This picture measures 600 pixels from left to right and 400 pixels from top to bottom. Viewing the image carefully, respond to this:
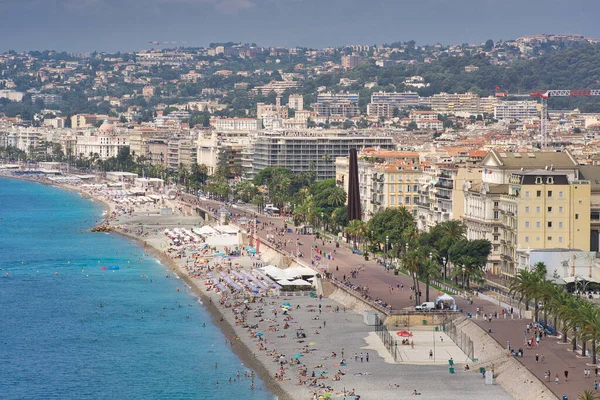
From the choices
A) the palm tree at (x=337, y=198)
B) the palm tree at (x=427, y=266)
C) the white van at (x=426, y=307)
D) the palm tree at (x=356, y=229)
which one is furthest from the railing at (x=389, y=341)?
the palm tree at (x=337, y=198)

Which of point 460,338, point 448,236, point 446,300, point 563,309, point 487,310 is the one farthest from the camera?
point 448,236

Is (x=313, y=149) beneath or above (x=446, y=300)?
above

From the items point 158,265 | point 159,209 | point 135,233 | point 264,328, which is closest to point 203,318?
point 264,328

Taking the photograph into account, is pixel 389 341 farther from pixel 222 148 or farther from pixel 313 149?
pixel 222 148

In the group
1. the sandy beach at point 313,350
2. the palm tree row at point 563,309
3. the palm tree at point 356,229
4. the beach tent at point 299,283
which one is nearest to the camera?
the palm tree row at point 563,309

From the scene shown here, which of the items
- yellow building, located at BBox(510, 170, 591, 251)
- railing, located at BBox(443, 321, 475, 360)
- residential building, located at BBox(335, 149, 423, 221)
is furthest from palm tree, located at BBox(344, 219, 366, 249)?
railing, located at BBox(443, 321, 475, 360)

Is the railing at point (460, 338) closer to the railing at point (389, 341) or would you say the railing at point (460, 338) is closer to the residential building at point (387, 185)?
the railing at point (389, 341)

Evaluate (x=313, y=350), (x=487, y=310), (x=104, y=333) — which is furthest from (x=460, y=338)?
(x=104, y=333)

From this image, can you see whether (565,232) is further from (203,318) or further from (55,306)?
(55,306)
